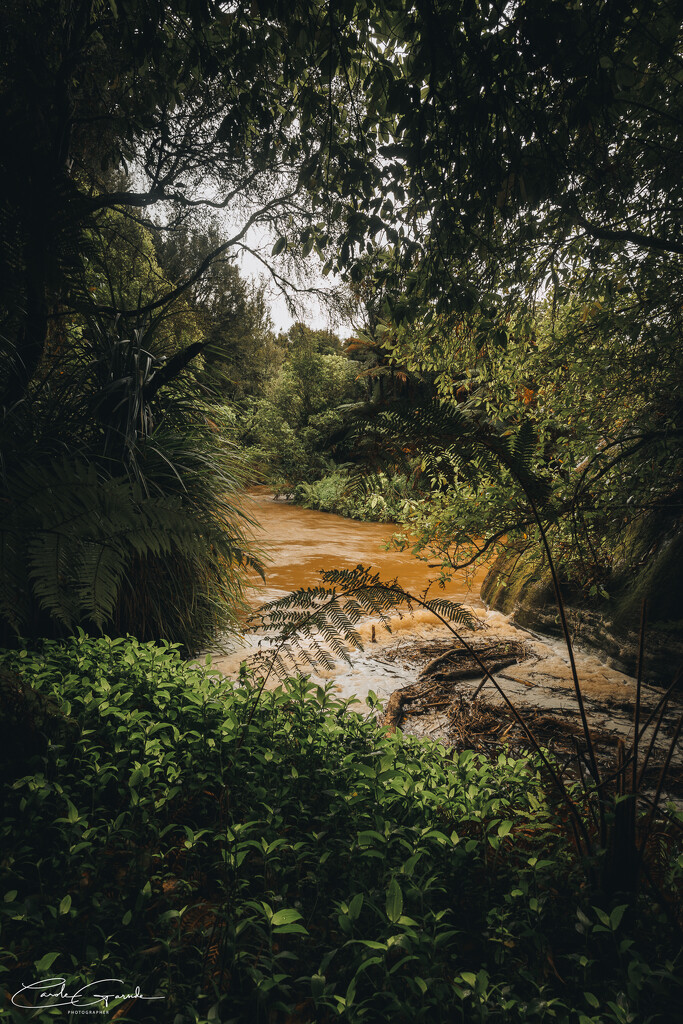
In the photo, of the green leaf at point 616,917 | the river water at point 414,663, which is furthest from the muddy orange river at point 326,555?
the green leaf at point 616,917

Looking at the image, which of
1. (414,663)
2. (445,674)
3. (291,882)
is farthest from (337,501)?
(414,663)

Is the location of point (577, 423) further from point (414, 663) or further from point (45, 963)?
point (45, 963)

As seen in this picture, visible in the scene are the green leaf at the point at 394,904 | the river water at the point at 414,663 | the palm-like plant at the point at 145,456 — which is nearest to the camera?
the green leaf at the point at 394,904

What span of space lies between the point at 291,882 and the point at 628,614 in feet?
11.3

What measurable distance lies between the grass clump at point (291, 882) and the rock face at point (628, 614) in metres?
1.75

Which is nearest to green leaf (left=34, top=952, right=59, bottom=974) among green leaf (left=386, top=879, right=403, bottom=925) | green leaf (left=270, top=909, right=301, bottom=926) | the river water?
green leaf (left=270, top=909, right=301, bottom=926)

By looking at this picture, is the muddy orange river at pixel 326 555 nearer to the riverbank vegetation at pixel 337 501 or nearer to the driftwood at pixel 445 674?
the driftwood at pixel 445 674

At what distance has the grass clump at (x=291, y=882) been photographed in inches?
42.8

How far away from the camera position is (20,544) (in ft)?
3.78

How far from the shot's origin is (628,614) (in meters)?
3.87

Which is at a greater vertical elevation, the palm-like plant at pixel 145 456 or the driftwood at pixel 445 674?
the palm-like plant at pixel 145 456

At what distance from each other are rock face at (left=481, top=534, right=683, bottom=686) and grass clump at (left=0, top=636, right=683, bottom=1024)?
5.75 feet

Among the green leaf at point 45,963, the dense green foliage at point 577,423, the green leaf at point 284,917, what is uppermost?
the dense green foliage at point 577,423

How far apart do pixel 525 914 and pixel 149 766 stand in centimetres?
126
